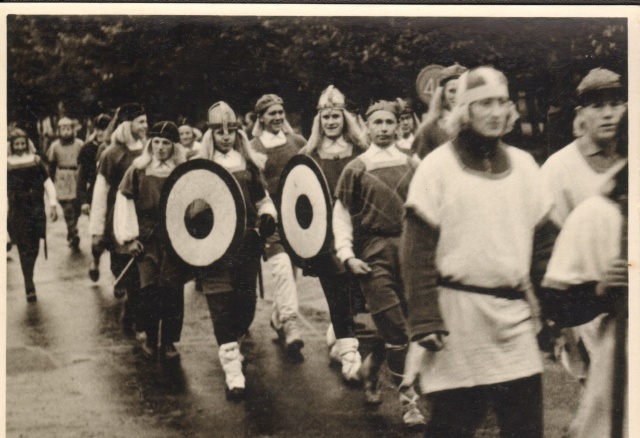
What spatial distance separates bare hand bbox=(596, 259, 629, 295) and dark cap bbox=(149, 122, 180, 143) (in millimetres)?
2874

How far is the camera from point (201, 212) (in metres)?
4.76

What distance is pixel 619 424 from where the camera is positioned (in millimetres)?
4895

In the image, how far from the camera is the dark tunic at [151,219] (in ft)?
15.7

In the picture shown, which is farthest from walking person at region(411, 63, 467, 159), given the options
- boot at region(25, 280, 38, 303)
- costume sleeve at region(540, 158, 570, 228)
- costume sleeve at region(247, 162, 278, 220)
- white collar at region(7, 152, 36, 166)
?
boot at region(25, 280, 38, 303)

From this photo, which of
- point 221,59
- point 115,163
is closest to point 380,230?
point 221,59

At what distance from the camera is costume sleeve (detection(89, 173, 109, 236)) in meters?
4.82

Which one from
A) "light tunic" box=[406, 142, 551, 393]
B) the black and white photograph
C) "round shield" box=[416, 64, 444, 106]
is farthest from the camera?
"round shield" box=[416, 64, 444, 106]

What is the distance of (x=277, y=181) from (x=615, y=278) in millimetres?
2271

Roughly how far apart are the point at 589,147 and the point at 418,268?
1382mm

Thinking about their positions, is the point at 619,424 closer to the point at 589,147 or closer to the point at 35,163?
the point at 589,147

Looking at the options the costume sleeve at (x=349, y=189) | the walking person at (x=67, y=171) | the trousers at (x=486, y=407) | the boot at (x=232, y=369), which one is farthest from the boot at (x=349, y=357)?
the walking person at (x=67, y=171)

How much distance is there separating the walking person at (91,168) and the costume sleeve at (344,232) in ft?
5.02

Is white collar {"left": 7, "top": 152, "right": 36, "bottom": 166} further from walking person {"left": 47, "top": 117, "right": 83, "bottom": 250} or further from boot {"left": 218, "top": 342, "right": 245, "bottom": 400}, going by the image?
boot {"left": 218, "top": 342, "right": 245, "bottom": 400}

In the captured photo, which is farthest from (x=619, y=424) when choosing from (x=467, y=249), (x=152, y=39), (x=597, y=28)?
(x=152, y=39)
